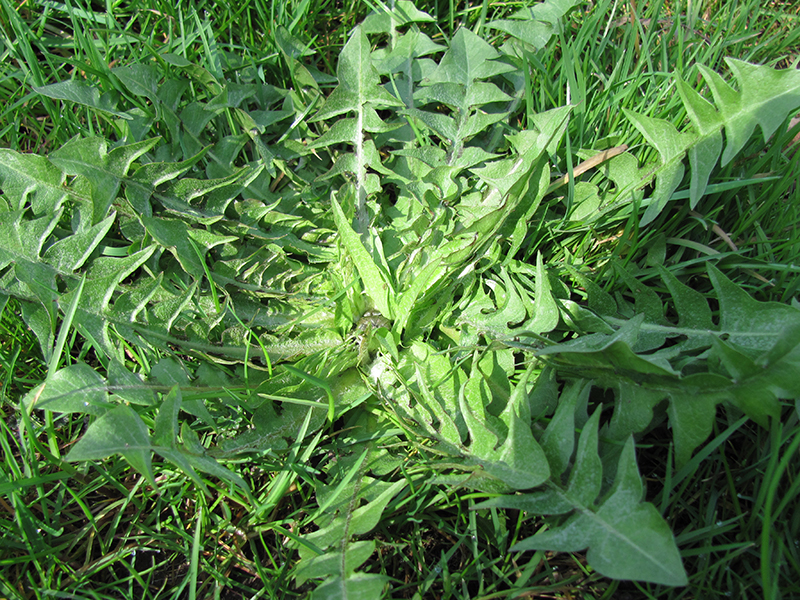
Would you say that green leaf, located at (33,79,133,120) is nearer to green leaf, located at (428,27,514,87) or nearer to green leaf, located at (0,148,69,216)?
green leaf, located at (0,148,69,216)

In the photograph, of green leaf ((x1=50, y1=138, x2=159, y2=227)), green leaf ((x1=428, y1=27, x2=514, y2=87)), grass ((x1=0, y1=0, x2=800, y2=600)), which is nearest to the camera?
grass ((x1=0, y1=0, x2=800, y2=600))

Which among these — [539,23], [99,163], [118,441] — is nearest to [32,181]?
[99,163]

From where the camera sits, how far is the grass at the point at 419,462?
55.3 inches

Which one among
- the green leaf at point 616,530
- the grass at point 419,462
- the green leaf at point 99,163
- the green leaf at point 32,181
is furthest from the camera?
the green leaf at point 32,181

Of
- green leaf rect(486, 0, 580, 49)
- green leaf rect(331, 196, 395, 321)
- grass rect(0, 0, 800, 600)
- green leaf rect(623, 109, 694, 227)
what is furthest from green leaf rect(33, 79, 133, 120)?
green leaf rect(623, 109, 694, 227)

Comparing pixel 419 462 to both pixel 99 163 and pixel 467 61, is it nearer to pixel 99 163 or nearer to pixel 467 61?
pixel 99 163

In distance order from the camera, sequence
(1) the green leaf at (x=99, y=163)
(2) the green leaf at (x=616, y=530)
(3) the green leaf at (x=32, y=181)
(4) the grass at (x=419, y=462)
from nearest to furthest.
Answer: (2) the green leaf at (x=616, y=530), (4) the grass at (x=419, y=462), (1) the green leaf at (x=99, y=163), (3) the green leaf at (x=32, y=181)

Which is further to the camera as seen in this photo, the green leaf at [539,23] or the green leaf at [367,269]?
the green leaf at [539,23]

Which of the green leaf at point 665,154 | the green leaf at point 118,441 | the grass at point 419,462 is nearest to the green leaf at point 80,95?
the grass at point 419,462

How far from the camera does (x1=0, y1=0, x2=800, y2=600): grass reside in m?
1.40

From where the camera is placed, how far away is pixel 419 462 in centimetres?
154

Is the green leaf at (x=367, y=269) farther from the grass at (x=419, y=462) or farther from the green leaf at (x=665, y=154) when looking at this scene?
the green leaf at (x=665, y=154)

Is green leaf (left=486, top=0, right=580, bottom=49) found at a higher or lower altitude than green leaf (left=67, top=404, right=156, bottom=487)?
higher

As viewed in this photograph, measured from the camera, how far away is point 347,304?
5.75 feet
